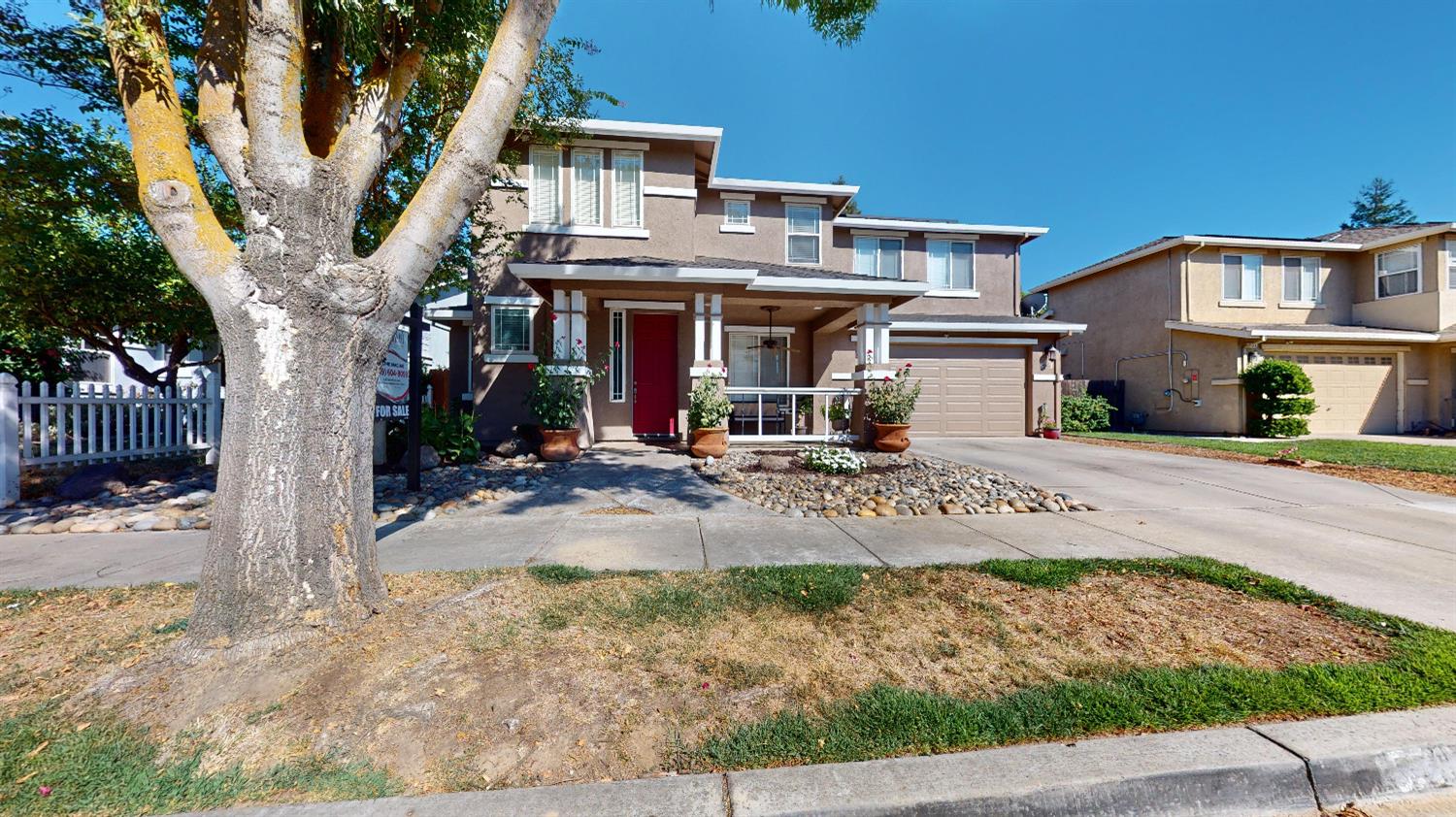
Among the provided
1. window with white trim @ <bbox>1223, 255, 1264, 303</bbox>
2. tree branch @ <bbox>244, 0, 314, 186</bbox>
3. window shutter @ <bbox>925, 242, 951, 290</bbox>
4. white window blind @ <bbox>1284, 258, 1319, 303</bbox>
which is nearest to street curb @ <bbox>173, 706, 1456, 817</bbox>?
tree branch @ <bbox>244, 0, 314, 186</bbox>

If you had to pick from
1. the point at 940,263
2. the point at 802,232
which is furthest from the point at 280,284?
the point at 940,263

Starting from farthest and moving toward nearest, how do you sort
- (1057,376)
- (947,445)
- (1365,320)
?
(1365,320)
(1057,376)
(947,445)

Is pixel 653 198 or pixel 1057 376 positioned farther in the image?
pixel 1057 376

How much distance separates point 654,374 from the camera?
10.9m

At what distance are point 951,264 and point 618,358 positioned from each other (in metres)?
9.37

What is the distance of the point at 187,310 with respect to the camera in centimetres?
841

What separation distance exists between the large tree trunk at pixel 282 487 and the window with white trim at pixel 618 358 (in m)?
7.84

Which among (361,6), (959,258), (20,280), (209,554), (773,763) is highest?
(959,258)

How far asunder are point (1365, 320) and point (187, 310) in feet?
96.6

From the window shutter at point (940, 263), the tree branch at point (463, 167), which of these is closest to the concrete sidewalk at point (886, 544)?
the tree branch at point (463, 167)

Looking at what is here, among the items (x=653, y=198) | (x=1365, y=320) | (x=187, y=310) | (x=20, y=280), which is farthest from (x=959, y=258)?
(x=20, y=280)

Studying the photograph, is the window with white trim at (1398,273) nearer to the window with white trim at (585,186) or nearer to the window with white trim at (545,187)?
the window with white trim at (585,186)

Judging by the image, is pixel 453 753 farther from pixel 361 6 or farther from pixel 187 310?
pixel 187 310

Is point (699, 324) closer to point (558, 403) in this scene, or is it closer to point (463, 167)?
point (558, 403)
